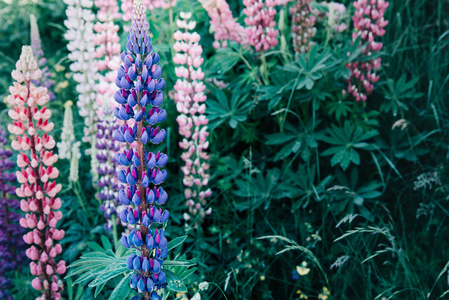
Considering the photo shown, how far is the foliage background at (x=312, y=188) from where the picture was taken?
236cm

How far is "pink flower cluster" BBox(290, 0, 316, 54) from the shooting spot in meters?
2.69

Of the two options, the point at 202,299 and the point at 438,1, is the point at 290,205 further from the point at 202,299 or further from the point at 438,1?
the point at 438,1

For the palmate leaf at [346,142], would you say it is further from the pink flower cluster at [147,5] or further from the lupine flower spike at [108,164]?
the pink flower cluster at [147,5]

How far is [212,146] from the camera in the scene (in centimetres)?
286

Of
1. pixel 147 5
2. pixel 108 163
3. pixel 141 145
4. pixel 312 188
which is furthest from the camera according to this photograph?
pixel 147 5

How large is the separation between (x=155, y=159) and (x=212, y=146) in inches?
57.7

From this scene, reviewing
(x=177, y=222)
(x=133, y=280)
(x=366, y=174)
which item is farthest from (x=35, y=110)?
(x=366, y=174)

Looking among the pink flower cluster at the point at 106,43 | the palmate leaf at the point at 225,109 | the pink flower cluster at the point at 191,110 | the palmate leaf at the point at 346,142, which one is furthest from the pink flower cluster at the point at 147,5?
the palmate leaf at the point at 346,142

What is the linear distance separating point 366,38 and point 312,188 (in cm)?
98

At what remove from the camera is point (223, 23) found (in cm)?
274

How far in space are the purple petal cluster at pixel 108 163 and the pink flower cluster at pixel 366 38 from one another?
4.62ft

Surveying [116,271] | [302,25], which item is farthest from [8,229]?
[302,25]

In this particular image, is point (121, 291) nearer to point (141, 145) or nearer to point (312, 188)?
point (141, 145)

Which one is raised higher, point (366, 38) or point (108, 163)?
point (366, 38)
